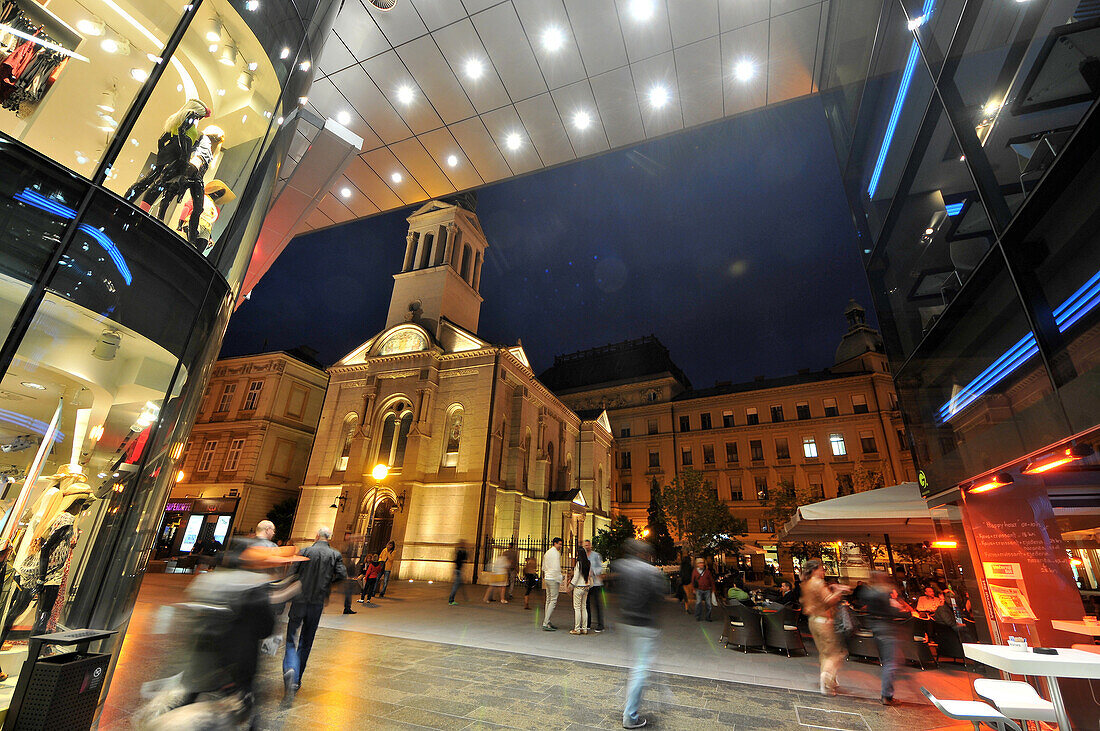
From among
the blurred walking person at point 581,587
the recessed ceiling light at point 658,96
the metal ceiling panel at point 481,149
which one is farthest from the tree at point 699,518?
the recessed ceiling light at point 658,96

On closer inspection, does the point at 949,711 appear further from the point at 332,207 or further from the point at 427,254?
the point at 427,254

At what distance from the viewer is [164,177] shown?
4781 millimetres

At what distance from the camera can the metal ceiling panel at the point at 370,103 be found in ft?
30.1

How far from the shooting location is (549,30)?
323 inches

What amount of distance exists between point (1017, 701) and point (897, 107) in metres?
8.38

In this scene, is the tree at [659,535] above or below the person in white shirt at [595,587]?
above

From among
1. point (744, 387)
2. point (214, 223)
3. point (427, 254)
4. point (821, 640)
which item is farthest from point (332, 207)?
point (744, 387)

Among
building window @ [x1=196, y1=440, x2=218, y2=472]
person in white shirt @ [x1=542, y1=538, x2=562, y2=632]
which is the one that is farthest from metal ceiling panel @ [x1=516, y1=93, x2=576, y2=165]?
building window @ [x1=196, y1=440, x2=218, y2=472]

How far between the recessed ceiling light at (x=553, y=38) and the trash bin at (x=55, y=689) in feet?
31.8

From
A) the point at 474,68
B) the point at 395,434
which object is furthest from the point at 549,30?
the point at 395,434

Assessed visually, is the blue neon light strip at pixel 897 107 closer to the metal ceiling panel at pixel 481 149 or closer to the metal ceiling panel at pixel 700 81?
the metal ceiling panel at pixel 700 81

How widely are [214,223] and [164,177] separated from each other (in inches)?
27.7

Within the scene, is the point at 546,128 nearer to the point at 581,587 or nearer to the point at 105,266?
the point at 105,266

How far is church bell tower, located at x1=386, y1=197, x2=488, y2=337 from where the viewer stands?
3072 centimetres
